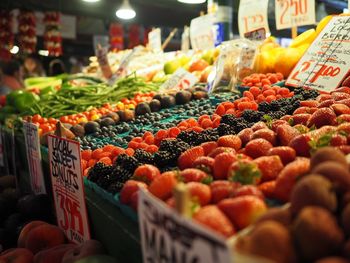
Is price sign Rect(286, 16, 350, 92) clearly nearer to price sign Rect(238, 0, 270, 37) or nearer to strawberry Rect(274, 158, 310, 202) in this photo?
price sign Rect(238, 0, 270, 37)

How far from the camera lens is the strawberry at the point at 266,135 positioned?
6.00ft

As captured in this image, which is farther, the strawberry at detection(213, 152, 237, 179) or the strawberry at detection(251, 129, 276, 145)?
the strawberry at detection(251, 129, 276, 145)

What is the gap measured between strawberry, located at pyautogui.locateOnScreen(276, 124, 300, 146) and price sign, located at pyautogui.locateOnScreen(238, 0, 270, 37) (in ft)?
9.81

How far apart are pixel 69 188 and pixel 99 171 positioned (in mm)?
233

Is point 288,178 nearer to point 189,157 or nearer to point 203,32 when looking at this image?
point 189,157

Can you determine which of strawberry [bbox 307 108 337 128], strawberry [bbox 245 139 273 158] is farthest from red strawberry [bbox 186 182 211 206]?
strawberry [bbox 307 108 337 128]

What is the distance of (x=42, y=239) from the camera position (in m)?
2.28

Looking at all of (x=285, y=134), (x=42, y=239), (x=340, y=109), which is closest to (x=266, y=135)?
(x=285, y=134)

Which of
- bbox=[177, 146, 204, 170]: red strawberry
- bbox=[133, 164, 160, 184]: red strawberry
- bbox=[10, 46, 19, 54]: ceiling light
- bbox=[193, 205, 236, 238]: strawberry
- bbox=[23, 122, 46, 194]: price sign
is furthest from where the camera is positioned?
bbox=[10, 46, 19, 54]: ceiling light

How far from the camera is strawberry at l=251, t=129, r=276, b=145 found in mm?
1830

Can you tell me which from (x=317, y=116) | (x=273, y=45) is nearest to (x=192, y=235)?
(x=317, y=116)

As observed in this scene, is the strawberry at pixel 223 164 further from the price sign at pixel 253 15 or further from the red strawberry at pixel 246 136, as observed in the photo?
the price sign at pixel 253 15

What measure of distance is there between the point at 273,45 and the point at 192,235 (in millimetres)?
3882

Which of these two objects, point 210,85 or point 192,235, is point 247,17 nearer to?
point 210,85
